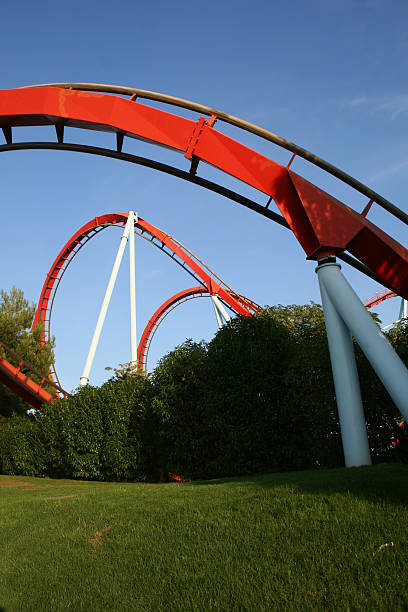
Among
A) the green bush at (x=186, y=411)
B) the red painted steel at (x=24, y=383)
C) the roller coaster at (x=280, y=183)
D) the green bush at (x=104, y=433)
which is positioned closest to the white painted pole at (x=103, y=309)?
the red painted steel at (x=24, y=383)

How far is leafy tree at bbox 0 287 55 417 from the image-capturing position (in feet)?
78.6

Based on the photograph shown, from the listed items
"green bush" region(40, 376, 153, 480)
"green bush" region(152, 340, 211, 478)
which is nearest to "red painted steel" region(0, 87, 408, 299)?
"green bush" region(152, 340, 211, 478)

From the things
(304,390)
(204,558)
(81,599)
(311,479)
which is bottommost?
(81,599)

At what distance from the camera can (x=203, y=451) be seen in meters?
12.5

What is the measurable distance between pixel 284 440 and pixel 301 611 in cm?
761

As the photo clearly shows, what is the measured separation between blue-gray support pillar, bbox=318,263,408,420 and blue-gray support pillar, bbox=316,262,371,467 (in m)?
0.18

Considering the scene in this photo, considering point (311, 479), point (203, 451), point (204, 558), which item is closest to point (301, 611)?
point (204, 558)


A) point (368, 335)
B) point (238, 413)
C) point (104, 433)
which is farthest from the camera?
point (104, 433)

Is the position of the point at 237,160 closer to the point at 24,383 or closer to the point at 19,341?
the point at 24,383

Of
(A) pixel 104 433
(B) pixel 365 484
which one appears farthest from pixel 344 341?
(A) pixel 104 433

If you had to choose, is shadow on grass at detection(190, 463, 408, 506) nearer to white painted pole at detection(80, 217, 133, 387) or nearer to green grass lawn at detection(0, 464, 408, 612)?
green grass lawn at detection(0, 464, 408, 612)

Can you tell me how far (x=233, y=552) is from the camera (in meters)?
4.40

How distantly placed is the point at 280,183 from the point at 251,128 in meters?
1.07

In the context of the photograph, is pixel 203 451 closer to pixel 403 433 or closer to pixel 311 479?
pixel 403 433
